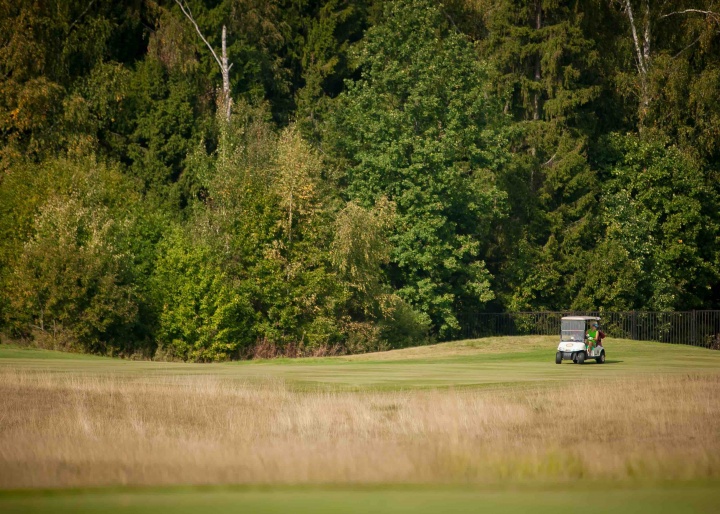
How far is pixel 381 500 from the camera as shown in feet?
43.0

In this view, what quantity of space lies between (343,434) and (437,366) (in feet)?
64.0

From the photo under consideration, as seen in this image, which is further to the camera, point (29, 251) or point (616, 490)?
point (29, 251)

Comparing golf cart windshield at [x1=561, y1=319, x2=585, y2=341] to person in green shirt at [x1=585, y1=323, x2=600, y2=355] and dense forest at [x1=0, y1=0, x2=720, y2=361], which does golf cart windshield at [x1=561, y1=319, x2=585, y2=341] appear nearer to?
person in green shirt at [x1=585, y1=323, x2=600, y2=355]

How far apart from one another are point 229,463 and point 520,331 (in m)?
46.2

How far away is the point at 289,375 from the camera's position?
1243 inches

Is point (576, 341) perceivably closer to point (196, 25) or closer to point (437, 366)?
point (437, 366)

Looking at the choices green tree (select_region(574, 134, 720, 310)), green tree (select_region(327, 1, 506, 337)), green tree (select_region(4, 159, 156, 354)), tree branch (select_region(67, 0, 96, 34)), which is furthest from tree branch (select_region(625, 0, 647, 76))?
A: green tree (select_region(4, 159, 156, 354))

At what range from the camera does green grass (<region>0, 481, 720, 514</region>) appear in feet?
40.8

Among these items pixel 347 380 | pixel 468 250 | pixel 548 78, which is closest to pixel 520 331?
pixel 468 250

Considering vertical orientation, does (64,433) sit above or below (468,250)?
below

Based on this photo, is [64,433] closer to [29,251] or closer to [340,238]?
[29,251]

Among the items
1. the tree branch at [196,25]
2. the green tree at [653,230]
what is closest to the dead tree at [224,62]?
the tree branch at [196,25]

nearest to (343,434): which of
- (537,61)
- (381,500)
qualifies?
(381,500)

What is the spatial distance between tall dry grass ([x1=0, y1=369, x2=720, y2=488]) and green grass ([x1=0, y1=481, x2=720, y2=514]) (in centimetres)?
60
